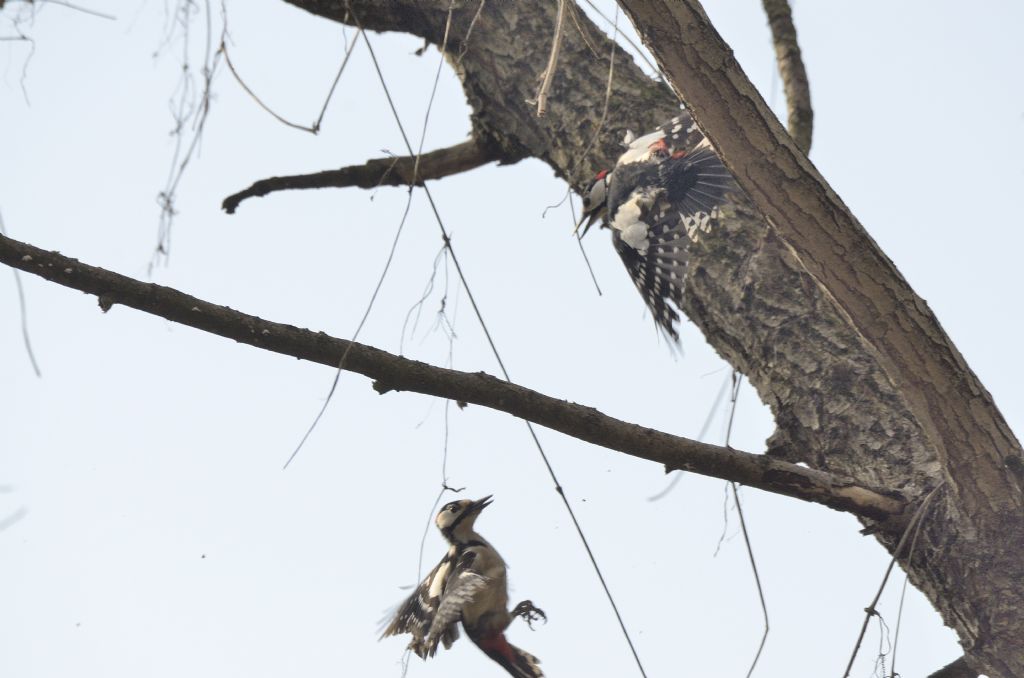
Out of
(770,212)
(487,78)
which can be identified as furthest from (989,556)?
(487,78)

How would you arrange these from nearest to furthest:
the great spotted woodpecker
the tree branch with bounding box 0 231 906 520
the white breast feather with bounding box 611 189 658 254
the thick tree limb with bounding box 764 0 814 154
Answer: the tree branch with bounding box 0 231 906 520 < the thick tree limb with bounding box 764 0 814 154 < the great spotted woodpecker < the white breast feather with bounding box 611 189 658 254

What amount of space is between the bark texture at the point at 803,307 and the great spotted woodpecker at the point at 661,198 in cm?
26

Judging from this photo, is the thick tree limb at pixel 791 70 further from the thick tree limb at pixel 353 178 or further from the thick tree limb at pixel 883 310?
the thick tree limb at pixel 883 310

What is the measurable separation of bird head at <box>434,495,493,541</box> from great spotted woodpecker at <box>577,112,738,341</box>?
95 centimetres

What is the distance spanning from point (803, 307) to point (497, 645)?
1601 mm

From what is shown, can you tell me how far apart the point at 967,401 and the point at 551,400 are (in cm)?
79

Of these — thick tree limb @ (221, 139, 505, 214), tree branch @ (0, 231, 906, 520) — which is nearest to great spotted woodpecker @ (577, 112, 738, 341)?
thick tree limb @ (221, 139, 505, 214)

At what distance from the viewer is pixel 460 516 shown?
3.84m

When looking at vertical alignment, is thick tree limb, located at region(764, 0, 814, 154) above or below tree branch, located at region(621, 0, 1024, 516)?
above

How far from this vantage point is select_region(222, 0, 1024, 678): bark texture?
6.32 feet

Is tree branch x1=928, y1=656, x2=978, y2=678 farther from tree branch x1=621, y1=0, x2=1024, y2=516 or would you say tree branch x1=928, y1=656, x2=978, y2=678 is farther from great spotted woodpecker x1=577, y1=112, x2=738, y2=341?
great spotted woodpecker x1=577, y1=112, x2=738, y2=341

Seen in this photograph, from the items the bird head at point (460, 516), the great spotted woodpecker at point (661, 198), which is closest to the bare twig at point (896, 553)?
the great spotted woodpecker at point (661, 198)

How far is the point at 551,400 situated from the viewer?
193cm

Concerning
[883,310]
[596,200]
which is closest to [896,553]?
[883,310]
